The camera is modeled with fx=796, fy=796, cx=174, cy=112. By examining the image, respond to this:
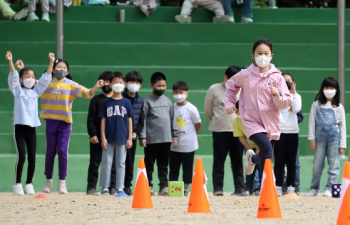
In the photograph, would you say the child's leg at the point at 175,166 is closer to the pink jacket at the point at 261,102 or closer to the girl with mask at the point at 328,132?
the girl with mask at the point at 328,132

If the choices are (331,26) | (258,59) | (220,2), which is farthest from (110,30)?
(258,59)

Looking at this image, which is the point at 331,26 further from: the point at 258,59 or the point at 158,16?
the point at 258,59

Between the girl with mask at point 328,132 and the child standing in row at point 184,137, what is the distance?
1.68m

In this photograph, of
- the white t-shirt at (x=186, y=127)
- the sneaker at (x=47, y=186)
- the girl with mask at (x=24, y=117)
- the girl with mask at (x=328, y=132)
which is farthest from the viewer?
the white t-shirt at (x=186, y=127)

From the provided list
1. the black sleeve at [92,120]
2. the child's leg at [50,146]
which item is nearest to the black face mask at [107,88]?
the black sleeve at [92,120]

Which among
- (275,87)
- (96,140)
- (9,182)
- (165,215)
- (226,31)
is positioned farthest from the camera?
(226,31)

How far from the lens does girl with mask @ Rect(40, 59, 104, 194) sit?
434 inches

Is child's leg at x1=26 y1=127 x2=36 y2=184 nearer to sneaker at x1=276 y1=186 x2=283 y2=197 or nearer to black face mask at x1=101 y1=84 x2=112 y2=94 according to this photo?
black face mask at x1=101 y1=84 x2=112 y2=94

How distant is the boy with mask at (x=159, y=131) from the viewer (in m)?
11.4

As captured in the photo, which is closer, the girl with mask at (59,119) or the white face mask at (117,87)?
the white face mask at (117,87)

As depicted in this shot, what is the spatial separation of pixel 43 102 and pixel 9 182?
1.55 m

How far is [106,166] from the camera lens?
35.4 ft

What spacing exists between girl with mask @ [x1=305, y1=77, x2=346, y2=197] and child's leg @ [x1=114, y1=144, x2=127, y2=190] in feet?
8.71

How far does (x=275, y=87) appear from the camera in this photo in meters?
8.29
